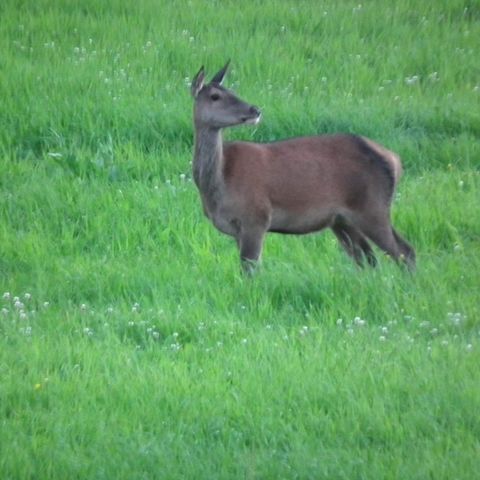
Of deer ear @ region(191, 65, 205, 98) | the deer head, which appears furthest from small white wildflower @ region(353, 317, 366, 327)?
deer ear @ region(191, 65, 205, 98)

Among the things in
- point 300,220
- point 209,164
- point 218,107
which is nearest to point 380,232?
point 300,220

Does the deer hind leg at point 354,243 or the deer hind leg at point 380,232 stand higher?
the deer hind leg at point 380,232

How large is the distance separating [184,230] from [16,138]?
300cm

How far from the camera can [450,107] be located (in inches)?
582

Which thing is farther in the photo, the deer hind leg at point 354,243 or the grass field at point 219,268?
the deer hind leg at point 354,243

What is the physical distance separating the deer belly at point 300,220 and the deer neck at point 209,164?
18.1 inches

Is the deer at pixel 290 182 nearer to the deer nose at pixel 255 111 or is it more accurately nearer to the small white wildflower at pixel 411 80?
the deer nose at pixel 255 111

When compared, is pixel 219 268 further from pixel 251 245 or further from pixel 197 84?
pixel 197 84

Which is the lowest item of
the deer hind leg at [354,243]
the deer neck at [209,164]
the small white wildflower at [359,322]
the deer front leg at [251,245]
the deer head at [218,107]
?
the deer hind leg at [354,243]

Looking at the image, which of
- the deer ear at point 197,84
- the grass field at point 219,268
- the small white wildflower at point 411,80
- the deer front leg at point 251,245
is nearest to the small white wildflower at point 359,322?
the grass field at point 219,268

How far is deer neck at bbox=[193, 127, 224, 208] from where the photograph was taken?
10.9 meters

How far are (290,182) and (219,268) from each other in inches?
32.2

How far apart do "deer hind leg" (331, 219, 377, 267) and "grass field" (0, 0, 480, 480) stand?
0.43 ft

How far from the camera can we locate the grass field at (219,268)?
7676 mm
